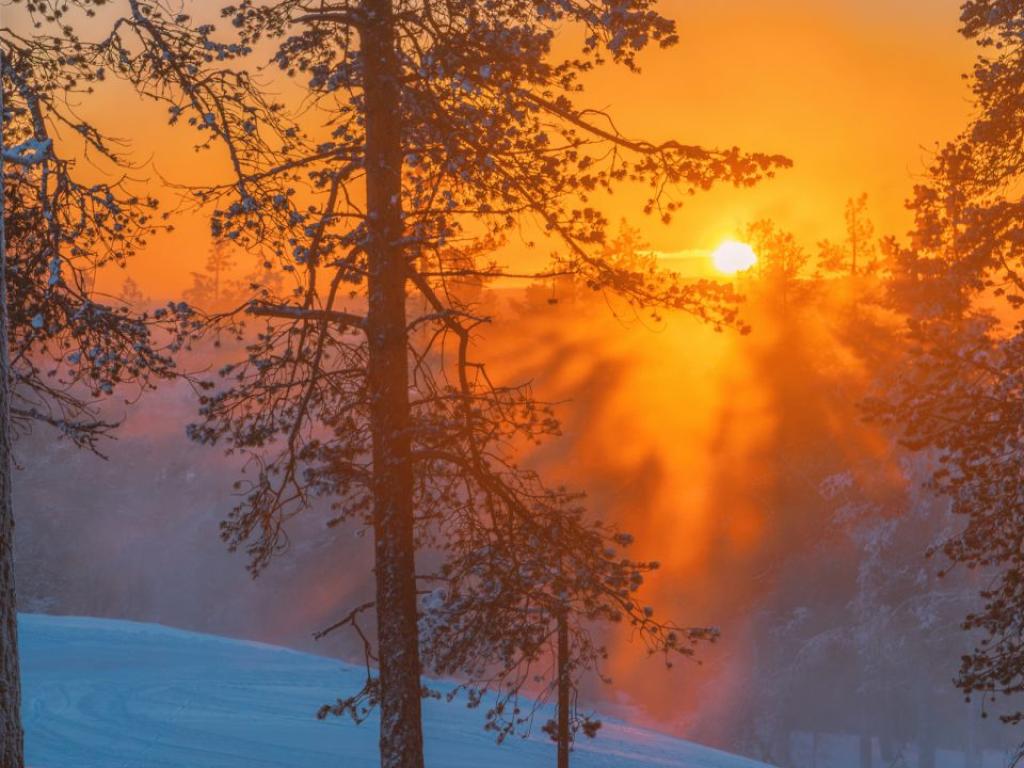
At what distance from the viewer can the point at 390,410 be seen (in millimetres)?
9156

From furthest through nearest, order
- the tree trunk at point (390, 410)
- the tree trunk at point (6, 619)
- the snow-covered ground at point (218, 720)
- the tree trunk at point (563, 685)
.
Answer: the snow-covered ground at point (218, 720) < the tree trunk at point (563, 685) < the tree trunk at point (390, 410) < the tree trunk at point (6, 619)

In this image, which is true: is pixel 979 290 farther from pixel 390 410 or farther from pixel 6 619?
pixel 6 619

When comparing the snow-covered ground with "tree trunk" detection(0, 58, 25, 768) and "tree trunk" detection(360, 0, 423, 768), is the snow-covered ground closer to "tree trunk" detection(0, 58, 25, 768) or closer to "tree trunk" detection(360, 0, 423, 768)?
"tree trunk" detection(360, 0, 423, 768)

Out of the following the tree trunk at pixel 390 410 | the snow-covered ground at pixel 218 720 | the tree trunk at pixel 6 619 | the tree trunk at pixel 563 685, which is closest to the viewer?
the tree trunk at pixel 6 619

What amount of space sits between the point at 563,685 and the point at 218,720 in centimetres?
749

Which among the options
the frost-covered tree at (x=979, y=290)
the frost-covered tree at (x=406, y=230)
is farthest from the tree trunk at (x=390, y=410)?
the frost-covered tree at (x=979, y=290)

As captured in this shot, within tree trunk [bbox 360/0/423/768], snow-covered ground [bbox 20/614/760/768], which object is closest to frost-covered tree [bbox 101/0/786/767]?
tree trunk [bbox 360/0/423/768]

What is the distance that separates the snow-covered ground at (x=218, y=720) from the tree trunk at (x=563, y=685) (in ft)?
5.50

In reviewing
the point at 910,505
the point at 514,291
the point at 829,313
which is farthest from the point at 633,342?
the point at 514,291

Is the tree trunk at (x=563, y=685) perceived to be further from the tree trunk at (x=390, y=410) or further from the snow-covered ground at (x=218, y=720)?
the snow-covered ground at (x=218, y=720)

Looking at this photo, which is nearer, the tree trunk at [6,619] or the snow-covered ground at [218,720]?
the tree trunk at [6,619]

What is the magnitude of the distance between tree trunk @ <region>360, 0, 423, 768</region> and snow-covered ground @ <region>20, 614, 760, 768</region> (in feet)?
21.6

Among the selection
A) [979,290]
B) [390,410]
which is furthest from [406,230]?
[979,290]

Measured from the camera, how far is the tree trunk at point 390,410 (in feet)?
29.6
